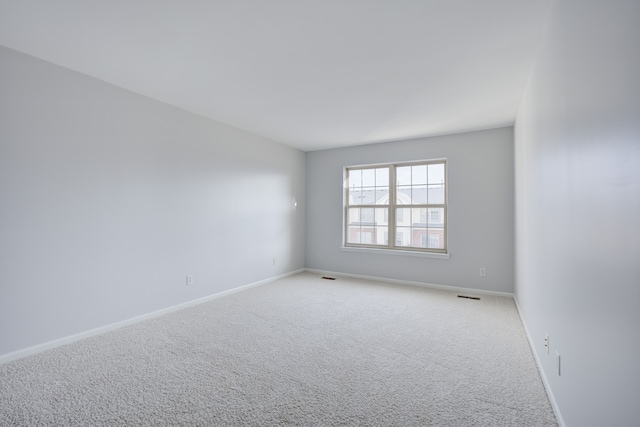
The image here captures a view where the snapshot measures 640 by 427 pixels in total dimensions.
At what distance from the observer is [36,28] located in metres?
2.16

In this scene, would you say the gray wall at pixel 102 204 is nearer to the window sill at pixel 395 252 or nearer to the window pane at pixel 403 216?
the window sill at pixel 395 252

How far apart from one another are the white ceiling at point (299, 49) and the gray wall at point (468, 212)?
2.74 feet

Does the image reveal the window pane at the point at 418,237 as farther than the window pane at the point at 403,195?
No

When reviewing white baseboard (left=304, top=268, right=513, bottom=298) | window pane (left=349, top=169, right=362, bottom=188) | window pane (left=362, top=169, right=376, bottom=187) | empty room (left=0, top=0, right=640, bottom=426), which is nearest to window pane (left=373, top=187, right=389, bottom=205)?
window pane (left=362, top=169, right=376, bottom=187)

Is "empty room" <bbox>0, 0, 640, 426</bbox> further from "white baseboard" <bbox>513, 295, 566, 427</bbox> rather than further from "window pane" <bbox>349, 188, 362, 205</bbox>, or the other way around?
"window pane" <bbox>349, 188, 362, 205</bbox>

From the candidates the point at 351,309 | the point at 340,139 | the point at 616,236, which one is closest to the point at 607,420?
the point at 616,236

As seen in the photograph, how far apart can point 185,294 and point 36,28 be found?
2.90 metres

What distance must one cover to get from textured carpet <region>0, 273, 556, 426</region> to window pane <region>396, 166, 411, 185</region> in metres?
2.42

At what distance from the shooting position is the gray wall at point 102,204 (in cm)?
247

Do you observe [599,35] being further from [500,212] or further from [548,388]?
[500,212]

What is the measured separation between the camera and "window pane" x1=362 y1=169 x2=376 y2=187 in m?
5.64

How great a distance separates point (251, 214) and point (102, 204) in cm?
213

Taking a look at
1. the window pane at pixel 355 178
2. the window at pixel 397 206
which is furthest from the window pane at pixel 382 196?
the window pane at pixel 355 178

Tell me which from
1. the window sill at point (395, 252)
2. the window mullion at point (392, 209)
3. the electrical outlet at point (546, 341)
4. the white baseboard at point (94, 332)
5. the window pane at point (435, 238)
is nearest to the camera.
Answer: the electrical outlet at point (546, 341)
